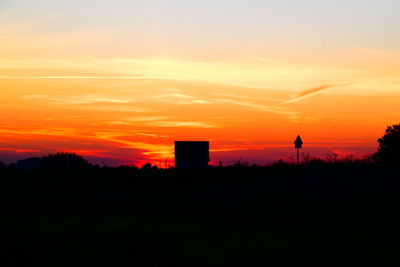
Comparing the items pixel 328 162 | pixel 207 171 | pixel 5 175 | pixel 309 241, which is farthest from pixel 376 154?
pixel 309 241

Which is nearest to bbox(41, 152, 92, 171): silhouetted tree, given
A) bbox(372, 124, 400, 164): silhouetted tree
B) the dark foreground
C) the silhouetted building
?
the silhouetted building

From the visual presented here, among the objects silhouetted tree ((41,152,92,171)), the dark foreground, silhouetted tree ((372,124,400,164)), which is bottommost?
the dark foreground

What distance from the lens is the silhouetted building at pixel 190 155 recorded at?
103 ft

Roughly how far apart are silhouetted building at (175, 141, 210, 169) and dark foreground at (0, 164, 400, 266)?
241cm

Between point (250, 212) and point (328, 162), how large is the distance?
13.2 metres

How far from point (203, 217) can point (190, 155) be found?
13846 mm

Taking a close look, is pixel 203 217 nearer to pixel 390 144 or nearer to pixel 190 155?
pixel 190 155

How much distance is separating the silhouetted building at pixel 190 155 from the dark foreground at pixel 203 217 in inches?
95.1

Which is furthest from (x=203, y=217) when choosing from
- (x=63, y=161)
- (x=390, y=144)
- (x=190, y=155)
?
(x=390, y=144)

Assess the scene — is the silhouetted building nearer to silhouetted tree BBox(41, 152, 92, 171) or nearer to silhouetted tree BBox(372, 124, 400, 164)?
silhouetted tree BBox(41, 152, 92, 171)

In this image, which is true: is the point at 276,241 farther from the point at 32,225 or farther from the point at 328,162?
the point at 328,162

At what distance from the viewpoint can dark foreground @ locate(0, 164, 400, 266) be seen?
1226 cm

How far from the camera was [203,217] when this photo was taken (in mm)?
17703

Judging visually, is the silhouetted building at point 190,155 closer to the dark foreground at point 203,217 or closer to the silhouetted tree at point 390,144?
the dark foreground at point 203,217
